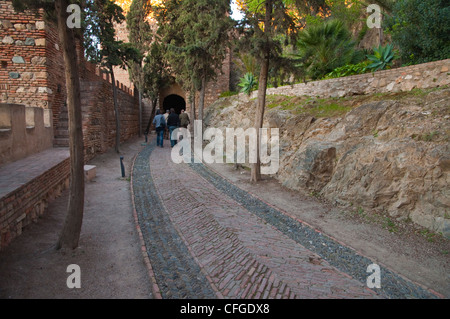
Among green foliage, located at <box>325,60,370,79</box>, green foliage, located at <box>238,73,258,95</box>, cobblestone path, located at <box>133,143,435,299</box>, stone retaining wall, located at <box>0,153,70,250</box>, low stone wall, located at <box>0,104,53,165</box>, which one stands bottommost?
cobblestone path, located at <box>133,143,435,299</box>

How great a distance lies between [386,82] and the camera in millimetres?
8758

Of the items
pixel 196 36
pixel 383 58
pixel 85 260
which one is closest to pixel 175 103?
pixel 196 36

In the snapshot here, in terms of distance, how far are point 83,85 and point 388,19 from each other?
42.5 ft

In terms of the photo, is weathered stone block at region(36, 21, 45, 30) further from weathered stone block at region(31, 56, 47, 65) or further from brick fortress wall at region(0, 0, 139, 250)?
weathered stone block at region(31, 56, 47, 65)

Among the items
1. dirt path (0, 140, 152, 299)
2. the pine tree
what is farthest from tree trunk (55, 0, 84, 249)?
the pine tree

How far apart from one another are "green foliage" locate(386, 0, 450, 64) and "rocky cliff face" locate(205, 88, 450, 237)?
1968 millimetres

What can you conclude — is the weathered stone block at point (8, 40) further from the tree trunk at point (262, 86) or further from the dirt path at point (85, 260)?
the tree trunk at point (262, 86)

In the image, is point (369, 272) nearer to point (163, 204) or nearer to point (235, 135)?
point (163, 204)

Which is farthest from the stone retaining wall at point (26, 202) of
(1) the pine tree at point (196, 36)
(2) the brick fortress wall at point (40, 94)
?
(1) the pine tree at point (196, 36)

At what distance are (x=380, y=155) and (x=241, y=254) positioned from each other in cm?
426

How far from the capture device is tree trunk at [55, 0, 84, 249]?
4.13 metres

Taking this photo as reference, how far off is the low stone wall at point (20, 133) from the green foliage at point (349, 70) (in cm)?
1079

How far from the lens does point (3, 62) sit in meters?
9.21
